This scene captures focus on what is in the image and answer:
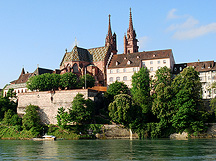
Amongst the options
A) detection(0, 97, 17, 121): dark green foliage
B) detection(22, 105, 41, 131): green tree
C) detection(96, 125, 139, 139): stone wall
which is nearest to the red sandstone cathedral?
detection(0, 97, 17, 121): dark green foliage

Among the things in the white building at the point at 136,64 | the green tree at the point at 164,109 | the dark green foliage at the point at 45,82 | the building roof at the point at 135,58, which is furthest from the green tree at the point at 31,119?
the green tree at the point at 164,109

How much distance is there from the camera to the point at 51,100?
79.0 meters

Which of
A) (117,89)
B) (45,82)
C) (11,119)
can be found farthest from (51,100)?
(117,89)

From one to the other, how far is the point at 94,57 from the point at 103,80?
9202mm

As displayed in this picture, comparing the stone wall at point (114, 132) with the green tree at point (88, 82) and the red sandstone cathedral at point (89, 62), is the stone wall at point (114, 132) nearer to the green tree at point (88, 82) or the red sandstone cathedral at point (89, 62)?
the green tree at point (88, 82)

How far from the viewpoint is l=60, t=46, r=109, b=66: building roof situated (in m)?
102

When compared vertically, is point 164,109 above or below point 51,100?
below

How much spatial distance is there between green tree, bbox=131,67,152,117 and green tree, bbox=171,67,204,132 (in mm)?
6000

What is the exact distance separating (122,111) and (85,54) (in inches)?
1716

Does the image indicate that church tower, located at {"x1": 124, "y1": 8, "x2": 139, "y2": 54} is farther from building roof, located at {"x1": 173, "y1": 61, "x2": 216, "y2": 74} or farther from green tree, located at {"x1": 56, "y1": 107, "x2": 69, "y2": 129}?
green tree, located at {"x1": 56, "y1": 107, "x2": 69, "y2": 129}

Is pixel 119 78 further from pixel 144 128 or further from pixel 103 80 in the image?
pixel 144 128

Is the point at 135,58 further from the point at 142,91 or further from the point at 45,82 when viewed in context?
the point at 45,82

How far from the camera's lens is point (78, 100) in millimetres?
70625

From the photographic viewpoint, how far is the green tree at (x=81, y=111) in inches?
2725
